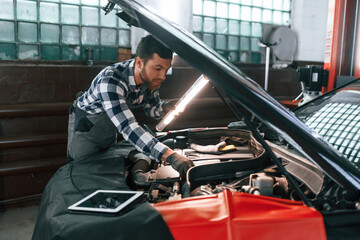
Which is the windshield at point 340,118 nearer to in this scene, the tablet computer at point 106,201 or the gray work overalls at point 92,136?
the tablet computer at point 106,201

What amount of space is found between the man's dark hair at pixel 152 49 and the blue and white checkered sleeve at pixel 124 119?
0.75 feet

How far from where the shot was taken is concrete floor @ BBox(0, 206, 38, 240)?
257 cm

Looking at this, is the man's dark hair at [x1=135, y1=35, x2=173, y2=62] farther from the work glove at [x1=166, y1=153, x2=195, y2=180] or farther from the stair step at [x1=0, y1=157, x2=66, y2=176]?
the stair step at [x1=0, y1=157, x2=66, y2=176]

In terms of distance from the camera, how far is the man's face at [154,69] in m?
1.69

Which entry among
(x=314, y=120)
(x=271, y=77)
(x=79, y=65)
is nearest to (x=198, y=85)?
(x=314, y=120)

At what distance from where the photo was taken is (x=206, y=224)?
855mm

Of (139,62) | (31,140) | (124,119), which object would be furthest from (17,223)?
(139,62)

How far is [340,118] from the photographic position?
146 cm

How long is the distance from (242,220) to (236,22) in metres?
4.53

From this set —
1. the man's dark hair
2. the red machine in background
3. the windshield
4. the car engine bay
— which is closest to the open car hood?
the car engine bay

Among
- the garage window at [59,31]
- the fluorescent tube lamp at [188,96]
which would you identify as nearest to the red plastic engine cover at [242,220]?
the fluorescent tube lamp at [188,96]

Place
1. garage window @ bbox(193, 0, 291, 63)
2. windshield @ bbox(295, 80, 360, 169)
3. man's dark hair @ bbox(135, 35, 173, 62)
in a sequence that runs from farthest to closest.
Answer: garage window @ bbox(193, 0, 291, 63), man's dark hair @ bbox(135, 35, 173, 62), windshield @ bbox(295, 80, 360, 169)

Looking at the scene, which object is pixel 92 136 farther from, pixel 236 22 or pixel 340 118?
pixel 236 22

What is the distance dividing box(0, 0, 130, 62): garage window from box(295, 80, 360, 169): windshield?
287cm
